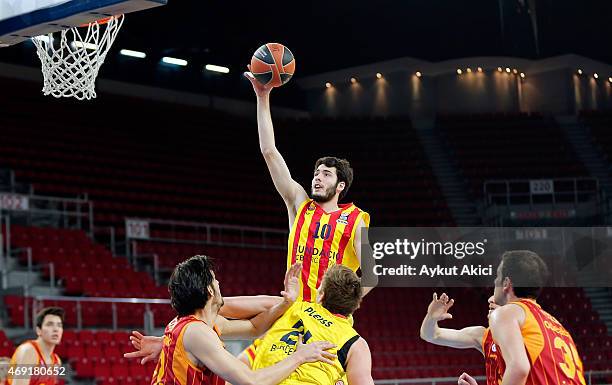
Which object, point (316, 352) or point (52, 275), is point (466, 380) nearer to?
point (316, 352)

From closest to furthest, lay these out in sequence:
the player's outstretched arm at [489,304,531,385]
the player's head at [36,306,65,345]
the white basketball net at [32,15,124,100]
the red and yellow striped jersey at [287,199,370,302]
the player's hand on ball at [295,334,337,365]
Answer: the player's hand on ball at [295,334,337,365] < the player's outstretched arm at [489,304,531,385] < the red and yellow striped jersey at [287,199,370,302] < the white basketball net at [32,15,124,100] < the player's head at [36,306,65,345]

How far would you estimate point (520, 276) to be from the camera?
4.63 m

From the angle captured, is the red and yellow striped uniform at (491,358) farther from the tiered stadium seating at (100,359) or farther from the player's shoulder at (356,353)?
the tiered stadium seating at (100,359)

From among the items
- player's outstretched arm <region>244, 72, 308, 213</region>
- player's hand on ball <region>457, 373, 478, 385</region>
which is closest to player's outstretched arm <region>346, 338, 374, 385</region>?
player's hand on ball <region>457, 373, 478, 385</region>

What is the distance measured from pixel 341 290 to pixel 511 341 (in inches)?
31.6

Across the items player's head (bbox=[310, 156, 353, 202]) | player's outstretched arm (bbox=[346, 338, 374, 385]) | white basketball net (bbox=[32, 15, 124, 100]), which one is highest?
Answer: white basketball net (bbox=[32, 15, 124, 100])

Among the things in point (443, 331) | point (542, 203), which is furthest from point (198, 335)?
point (542, 203)

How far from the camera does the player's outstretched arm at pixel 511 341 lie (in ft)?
14.6

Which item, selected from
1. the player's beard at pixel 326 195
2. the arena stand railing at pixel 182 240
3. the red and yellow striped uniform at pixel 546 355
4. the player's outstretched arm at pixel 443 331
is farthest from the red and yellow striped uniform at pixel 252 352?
the arena stand railing at pixel 182 240

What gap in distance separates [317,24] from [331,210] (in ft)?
60.7

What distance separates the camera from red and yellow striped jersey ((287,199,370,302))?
243 inches

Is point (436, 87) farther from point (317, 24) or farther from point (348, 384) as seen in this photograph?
point (348, 384)

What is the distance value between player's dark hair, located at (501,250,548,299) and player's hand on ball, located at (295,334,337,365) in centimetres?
93

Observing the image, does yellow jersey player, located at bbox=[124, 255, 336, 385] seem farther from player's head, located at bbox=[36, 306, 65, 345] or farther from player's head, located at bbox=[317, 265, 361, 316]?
player's head, located at bbox=[36, 306, 65, 345]
